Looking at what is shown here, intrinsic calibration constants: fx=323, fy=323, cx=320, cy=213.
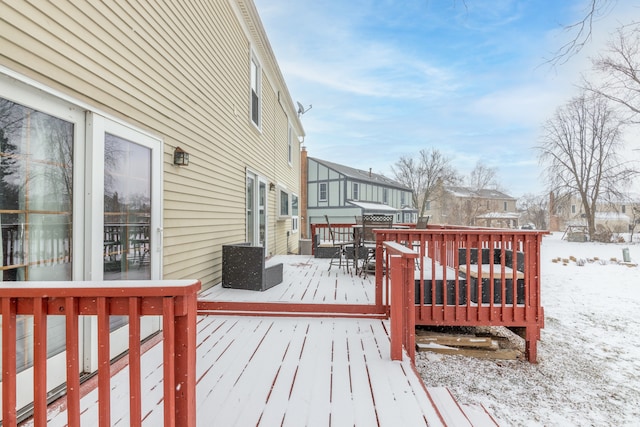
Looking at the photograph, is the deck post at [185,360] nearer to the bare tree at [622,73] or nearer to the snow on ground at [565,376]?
the snow on ground at [565,376]

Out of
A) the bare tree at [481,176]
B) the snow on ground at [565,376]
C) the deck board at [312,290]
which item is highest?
the bare tree at [481,176]

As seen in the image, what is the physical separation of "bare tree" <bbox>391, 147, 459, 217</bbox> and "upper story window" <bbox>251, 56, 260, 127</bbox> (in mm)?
25156

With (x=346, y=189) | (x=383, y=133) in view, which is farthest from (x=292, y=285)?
(x=383, y=133)

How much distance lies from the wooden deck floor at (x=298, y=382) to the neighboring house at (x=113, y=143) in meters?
0.68

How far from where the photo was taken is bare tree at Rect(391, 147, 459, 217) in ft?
101

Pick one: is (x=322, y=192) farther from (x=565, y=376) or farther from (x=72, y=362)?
(x=72, y=362)

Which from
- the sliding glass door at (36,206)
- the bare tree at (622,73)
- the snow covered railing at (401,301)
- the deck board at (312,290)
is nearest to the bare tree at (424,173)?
the bare tree at (622,73)

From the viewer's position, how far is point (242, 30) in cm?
629

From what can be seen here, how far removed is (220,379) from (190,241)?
2233 mm

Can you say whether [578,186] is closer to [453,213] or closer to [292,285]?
[453,213]

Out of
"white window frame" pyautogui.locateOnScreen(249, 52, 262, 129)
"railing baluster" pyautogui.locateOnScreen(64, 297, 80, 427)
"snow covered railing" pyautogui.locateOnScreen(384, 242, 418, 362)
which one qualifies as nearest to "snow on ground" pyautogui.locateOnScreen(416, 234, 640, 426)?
"snow covered railing" pyautogui.locateOnScreen(384, 242, 418, 362)

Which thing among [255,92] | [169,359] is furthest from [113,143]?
[255,92]

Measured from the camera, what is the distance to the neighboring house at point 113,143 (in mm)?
1864

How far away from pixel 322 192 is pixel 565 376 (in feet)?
65.0
